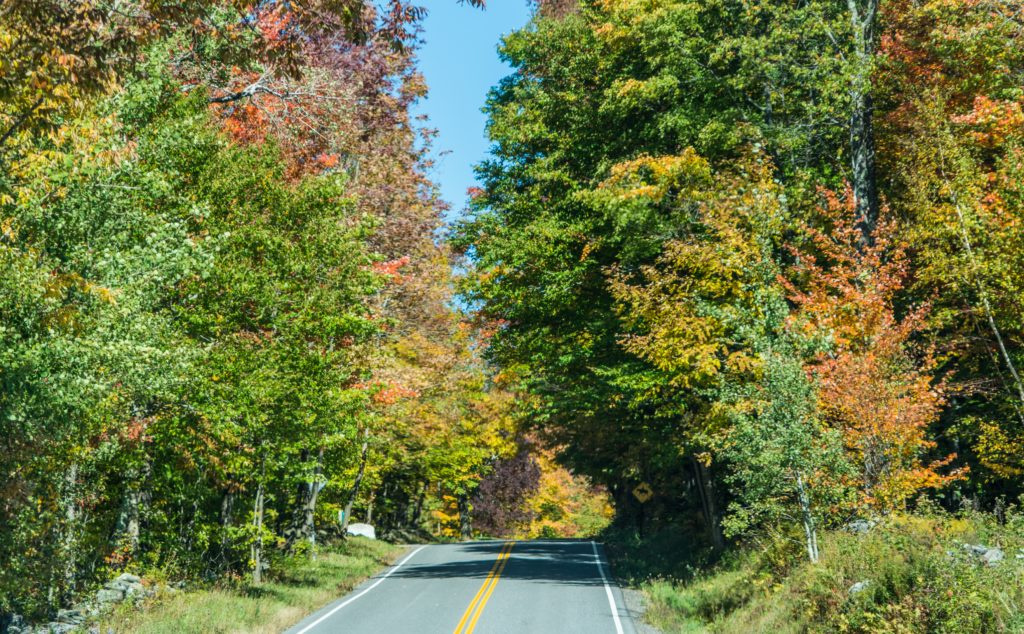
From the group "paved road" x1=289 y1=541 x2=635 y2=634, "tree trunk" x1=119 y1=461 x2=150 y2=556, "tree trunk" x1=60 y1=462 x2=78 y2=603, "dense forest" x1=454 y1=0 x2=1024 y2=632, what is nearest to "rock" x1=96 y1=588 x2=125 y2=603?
"tree trunk" x1=60 y1=462 x2=78 y2=603

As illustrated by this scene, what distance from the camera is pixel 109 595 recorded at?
14.6m

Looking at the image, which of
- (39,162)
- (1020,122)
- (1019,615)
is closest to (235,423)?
(39,162)

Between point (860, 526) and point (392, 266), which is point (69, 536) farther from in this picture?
point (392, 266)

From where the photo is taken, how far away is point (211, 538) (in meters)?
18.8

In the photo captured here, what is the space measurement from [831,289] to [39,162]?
54.0 feet

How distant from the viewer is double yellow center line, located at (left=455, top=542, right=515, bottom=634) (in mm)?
15312

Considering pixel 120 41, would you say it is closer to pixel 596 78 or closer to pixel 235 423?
pixel 235 423

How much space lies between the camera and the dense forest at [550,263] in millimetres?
10594

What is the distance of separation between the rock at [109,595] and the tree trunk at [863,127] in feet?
53.8

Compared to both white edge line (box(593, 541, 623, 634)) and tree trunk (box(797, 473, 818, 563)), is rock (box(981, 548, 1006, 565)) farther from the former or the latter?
white edge line (box(593, 541, 623, 634))

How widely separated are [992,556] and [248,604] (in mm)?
12792

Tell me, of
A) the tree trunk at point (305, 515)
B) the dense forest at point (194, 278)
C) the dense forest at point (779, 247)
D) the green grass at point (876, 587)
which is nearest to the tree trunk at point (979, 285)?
the dense forest at point (779, 247)

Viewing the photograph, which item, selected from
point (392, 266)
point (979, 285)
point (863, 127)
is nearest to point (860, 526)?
point (979, 285)

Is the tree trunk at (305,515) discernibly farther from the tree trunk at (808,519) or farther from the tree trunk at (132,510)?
the tree trunk at (808,519)
